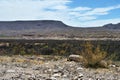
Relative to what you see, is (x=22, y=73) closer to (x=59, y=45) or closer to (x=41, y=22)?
(x=59, y=45)

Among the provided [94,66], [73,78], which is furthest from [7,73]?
[94,66]

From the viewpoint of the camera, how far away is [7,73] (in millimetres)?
14211

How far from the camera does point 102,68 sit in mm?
17500

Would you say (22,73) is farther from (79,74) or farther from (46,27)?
(46,27)

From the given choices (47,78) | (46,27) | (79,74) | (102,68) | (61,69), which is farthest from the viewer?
(46,27)

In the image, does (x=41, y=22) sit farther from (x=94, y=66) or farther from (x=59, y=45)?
(x=94, y=66)

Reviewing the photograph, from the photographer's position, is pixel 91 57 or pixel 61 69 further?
pixel 91 57

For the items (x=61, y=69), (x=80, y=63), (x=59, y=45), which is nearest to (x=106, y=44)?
(x=59, y=45)

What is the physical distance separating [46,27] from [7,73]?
179m

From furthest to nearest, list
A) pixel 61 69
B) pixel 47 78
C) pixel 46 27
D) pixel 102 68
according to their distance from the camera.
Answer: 1. pixel 46 27
2. pixel 102 68
3. pixel 61 69
4. pixel 47 78

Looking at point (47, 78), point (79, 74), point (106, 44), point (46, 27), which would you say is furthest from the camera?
point (46, 27)

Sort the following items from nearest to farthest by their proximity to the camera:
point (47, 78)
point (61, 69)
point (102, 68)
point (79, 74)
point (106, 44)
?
point (47, 78)
point (79, 74)
point (61, 69)
point (102, 68)
point (106, 44)

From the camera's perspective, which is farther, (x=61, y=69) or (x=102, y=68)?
(x=102, y=68)

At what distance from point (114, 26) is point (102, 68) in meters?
183
